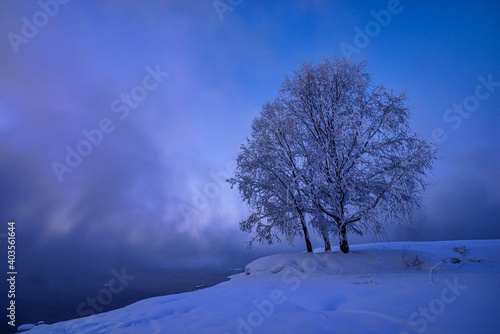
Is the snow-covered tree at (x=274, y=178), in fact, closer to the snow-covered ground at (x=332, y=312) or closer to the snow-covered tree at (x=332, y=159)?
the snow-covered tree at (x=332, y=159)

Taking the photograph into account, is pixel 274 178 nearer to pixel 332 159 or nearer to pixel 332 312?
pixel 332 159

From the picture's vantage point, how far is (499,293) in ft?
10.8

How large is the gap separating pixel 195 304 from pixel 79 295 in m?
14.2

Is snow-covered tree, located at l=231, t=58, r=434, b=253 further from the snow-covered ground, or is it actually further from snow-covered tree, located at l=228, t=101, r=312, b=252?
the snow-covered ground

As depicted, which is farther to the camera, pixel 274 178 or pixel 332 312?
pixel 274 178

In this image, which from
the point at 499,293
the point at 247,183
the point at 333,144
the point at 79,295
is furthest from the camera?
the point at 79,295

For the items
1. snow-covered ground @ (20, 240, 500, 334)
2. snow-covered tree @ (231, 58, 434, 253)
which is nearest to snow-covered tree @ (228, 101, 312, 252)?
snow-covered tree @ (231, 58, 434, 253)

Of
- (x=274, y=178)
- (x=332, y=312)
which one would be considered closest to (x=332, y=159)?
(x=274, y=178)

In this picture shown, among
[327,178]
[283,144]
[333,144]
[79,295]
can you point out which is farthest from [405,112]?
[79,295]

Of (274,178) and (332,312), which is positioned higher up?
(274,178)

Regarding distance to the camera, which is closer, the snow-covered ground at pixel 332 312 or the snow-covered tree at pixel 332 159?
the snow-covered ground at pixel 332 312

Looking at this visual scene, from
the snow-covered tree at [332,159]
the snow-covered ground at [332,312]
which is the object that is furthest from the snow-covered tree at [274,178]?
the snow-covered ground at [332,312]

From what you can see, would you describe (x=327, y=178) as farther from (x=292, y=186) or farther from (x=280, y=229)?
(x=280, y=229)

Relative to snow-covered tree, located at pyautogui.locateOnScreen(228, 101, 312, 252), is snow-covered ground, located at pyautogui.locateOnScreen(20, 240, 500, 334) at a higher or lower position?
lower
